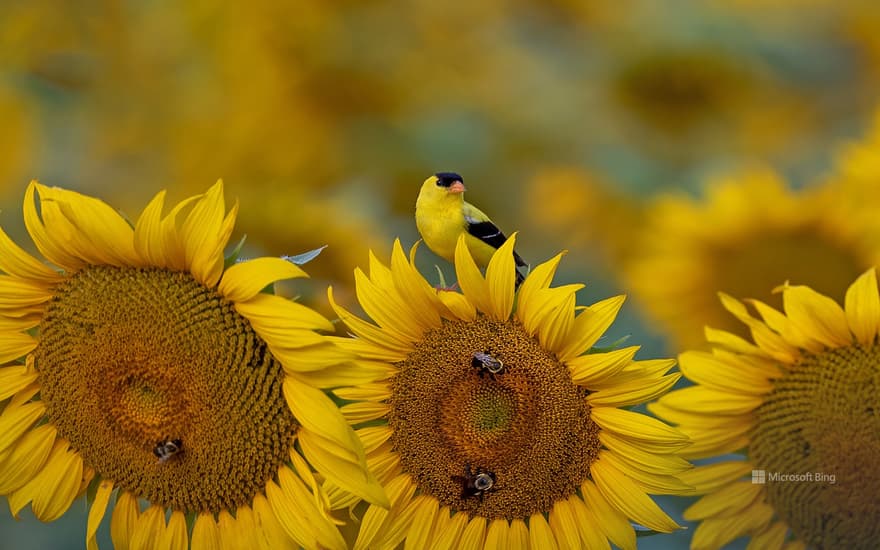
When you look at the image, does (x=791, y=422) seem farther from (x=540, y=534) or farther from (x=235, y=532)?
(x=235, y=532)

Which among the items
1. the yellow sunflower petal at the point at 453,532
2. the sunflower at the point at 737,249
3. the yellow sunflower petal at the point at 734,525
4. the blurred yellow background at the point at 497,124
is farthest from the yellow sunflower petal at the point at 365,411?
the sunflower at the point at 737,249

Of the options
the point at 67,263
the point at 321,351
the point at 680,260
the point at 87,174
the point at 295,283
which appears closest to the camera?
the point at 321,351

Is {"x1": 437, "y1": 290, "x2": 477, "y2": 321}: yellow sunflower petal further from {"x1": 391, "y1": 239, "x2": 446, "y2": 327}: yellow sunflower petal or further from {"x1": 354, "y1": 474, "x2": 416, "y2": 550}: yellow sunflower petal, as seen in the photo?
{"x1": 354, "y1": 474, "x2": 416, "y2": 550}: yellow sunflower petal

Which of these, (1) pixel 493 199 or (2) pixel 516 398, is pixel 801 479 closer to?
(2) pixel 516 398

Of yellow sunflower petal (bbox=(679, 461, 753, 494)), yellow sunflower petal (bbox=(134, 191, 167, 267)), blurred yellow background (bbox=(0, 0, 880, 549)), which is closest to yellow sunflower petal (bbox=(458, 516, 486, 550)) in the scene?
yellow sunflower petal (bbox=(679, 461, 753, 494))

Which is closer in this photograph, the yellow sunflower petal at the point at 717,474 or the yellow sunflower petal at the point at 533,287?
the yellow sunflower petal at the point at 533,287

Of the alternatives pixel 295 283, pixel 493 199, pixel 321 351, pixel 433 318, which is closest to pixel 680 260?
pixel 493 199

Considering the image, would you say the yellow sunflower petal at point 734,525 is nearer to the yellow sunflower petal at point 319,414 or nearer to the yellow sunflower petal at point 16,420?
the yellow sunflower petal at point 319,414
